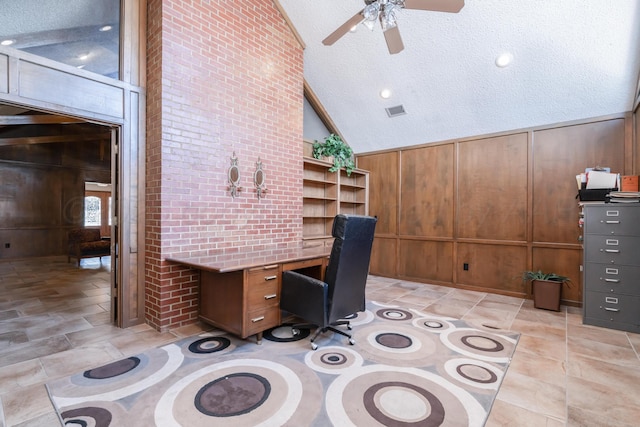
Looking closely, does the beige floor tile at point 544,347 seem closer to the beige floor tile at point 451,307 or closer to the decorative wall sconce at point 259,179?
the beige floor tile at point 451,307

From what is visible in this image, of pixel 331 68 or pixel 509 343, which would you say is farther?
pixel 331 68

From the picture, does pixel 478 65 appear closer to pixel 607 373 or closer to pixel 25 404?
pixel 607 373

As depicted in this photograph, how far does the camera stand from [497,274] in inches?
175

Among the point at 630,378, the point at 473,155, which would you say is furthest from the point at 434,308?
the point at 473,155

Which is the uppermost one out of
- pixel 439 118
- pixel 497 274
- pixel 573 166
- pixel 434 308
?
pixel 439 118

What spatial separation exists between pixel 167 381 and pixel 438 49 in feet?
14.9

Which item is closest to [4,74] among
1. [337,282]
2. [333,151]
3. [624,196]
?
[337,282]

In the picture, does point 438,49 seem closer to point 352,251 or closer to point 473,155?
point 473,155

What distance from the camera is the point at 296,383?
1985mm

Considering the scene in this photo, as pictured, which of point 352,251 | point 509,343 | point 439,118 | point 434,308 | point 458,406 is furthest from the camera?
point 439,118

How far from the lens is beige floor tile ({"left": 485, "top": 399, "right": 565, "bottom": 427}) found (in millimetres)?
1621

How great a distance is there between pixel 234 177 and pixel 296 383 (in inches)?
89.9

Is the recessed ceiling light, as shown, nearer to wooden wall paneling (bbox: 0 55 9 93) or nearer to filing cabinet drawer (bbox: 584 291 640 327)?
filing cabinet drawer (bbox: 584 291 640 327)

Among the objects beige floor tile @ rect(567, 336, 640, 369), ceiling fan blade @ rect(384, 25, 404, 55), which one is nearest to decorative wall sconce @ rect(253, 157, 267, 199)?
ceiling fan blade @ rect(384, 25, 404, 55)
